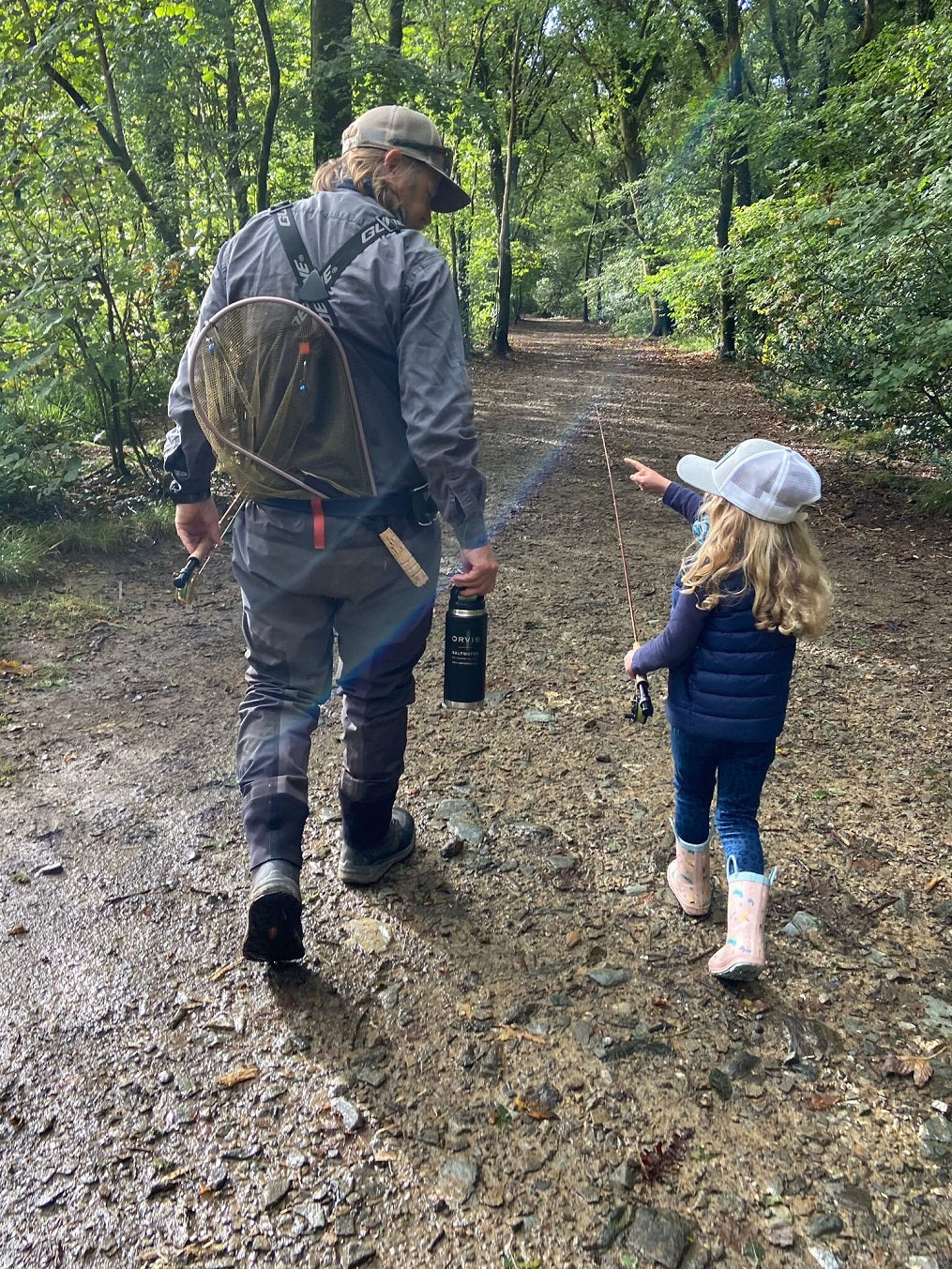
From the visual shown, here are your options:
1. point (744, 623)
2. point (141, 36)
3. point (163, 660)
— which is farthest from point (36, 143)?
point (744, 623)

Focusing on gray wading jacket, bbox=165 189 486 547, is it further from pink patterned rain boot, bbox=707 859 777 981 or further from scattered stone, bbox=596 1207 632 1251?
scattered stone, bbox=596 1207 632 1251

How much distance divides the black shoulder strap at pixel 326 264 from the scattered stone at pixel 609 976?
7.05 feet

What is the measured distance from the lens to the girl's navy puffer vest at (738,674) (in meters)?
2.55

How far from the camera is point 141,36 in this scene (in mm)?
6875

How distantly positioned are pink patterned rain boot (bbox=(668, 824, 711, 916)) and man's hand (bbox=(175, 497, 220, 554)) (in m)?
1.92

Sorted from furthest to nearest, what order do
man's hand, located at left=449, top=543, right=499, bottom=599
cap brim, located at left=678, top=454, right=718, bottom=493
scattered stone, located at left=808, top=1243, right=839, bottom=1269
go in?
man's hand, located at left=449, top=543, right=499, bottom=599
cap brim, located at left=678, top=454, right=718, bottom=493
scattered stone, located at left=808, top=1243, right=839, bottom=1269

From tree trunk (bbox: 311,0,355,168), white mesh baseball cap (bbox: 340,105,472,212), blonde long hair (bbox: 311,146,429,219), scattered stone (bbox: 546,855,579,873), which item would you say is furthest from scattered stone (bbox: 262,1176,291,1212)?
tree trunk (bbox: 311,0,355,168)

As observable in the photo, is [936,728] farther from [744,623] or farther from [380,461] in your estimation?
[380,461]

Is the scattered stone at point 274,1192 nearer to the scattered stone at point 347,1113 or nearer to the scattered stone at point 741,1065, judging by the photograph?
the scattered stone at point 347,1113

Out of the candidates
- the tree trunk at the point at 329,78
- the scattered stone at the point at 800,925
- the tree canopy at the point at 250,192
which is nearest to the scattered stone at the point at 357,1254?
the scattered stone at the point at 800,925

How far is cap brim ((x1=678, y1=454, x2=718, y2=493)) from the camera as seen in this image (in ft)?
8.48

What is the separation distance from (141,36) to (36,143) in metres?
1.48

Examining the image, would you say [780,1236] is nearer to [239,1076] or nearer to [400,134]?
[239,1076]

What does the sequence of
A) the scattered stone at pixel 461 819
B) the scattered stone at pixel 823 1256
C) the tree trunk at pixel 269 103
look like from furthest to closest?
the tree trunk at pixel 269 103 < the scattered stone at pixel 461 819 < the scattered stone at pixel 823 1256
